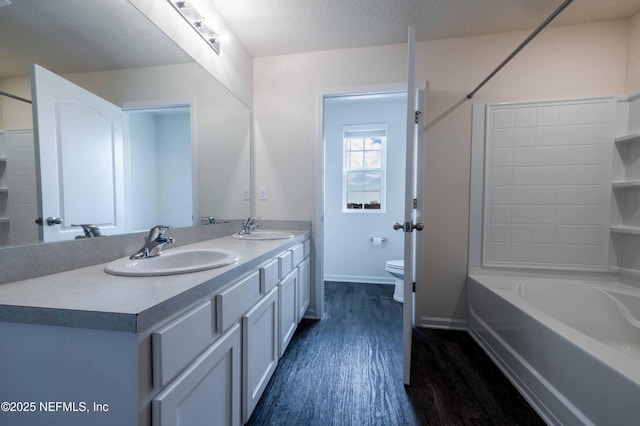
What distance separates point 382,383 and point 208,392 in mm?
1013

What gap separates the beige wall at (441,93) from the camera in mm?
1807

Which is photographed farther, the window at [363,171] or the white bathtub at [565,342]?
the window at [363,171]

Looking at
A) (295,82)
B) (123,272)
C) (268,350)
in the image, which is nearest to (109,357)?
(123,272)

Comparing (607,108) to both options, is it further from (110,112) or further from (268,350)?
(110,112)

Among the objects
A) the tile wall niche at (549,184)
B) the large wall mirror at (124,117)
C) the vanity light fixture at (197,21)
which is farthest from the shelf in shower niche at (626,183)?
the vanity light fixture at (197,21)

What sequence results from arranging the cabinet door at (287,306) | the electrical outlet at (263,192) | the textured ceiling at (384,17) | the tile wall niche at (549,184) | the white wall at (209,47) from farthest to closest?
the electrical outlet at (263,192), the tile wall niche at (549,184), the textured ceiling at (384,17), the cabinet door at (287,306), the white wall at (209,47)

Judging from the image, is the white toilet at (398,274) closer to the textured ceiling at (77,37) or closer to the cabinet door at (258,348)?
the cabinet door at (258,348)

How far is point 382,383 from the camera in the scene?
1.40 m

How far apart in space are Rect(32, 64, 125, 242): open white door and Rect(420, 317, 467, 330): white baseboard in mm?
2148

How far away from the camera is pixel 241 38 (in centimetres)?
194

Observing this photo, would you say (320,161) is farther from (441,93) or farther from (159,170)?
(159,170)

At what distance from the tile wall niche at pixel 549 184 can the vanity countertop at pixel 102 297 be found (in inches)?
80.7

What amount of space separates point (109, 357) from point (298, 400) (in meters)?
1.04

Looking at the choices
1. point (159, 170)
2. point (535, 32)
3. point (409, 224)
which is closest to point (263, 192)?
point (159, 170)
